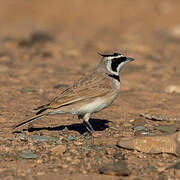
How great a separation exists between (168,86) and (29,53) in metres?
5.73

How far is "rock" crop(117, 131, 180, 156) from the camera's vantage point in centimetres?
629

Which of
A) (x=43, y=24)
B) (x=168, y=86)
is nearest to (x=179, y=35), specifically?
(x=43, y=24)

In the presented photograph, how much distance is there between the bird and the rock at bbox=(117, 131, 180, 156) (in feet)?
3.37

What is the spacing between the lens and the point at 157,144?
20.8 feet

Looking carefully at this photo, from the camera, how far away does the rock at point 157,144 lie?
629 cm

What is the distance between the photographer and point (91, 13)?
22.1 metres

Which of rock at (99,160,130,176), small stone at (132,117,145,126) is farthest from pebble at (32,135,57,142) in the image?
small stone at (132,117,145,126)

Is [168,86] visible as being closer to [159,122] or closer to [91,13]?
[159,122]

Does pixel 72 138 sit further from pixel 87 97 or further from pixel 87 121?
pixel 87 97

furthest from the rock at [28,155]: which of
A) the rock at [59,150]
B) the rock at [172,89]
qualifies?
the rock at [172,89]

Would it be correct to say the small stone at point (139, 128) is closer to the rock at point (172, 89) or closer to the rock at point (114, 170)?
the rock at point (114, 170)

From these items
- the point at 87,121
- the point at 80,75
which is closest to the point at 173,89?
the point at 80,75

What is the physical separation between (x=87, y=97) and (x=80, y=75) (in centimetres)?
468

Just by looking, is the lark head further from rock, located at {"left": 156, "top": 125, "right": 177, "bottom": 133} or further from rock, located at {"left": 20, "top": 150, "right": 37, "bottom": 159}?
rock, located at {"left": 20, "top": 150, "right": 37, "bottom": 159}
